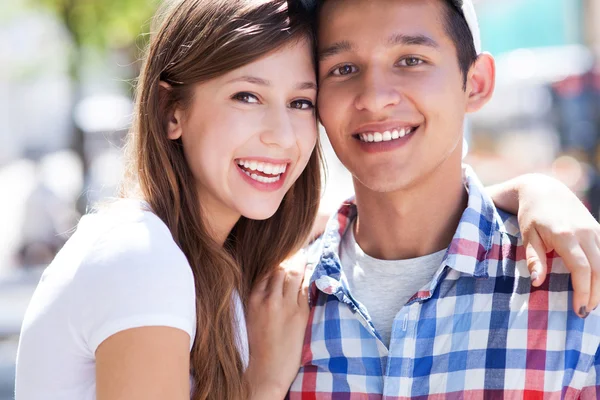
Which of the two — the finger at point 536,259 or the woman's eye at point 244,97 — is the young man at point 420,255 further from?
the woman's eye at point 244,97

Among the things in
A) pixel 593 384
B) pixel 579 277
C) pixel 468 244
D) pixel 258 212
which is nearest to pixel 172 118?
pixel 258 212

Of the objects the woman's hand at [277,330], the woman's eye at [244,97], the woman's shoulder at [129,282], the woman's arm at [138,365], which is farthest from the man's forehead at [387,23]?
the woman's arm at [138,365]

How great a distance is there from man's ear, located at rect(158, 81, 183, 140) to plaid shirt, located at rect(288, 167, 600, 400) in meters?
→ 0.66

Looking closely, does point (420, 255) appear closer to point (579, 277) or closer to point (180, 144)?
point (579, 277)

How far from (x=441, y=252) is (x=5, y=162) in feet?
97.7

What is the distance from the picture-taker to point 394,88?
2568 millimetres

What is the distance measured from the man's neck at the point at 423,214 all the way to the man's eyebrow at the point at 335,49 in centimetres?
50

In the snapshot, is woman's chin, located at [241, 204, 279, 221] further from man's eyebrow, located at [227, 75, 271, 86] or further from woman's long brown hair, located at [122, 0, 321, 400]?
man's eyebrow, located at [227, 75, 271, 86]

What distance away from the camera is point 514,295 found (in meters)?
2.33

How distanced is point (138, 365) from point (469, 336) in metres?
0.96

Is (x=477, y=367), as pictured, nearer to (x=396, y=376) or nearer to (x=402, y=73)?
(x=396, y=376)

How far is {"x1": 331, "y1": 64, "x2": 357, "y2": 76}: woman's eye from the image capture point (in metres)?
2.65

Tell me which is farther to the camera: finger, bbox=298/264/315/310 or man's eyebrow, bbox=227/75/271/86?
finger, bbox=298/264/315/310

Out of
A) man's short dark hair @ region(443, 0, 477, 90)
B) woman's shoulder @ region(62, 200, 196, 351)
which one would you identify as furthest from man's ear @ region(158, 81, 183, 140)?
man's short dark hair @ region(443, 0, 477, 90)
